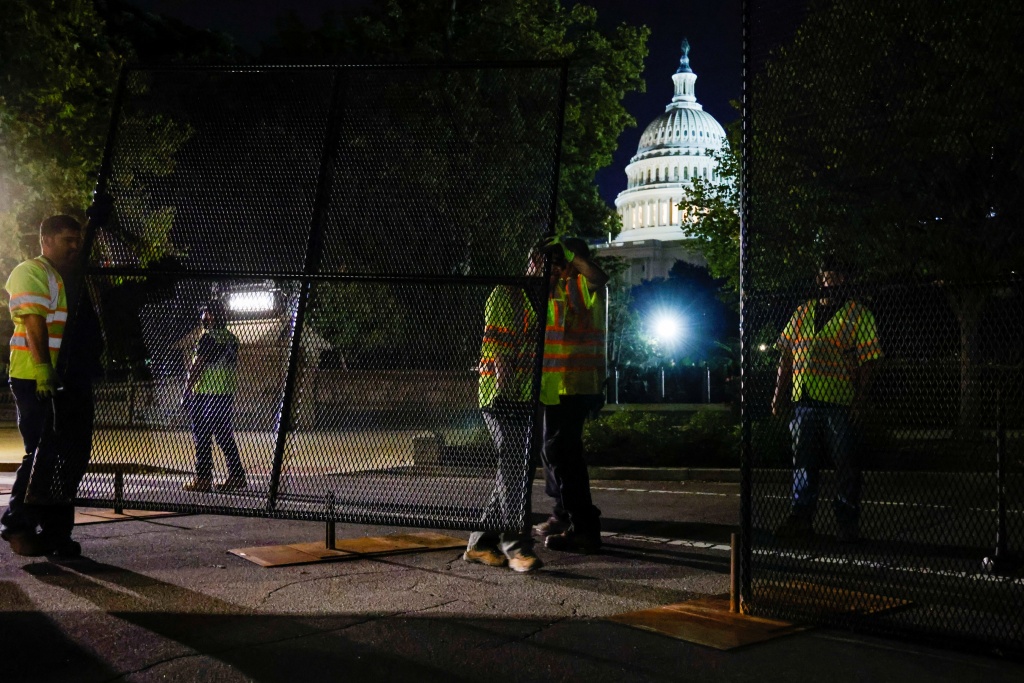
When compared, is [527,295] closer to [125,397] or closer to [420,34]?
[125,397]

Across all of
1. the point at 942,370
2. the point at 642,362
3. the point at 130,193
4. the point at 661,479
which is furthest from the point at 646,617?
the point at 642,362

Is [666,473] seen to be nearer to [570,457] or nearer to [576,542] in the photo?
[570,457]

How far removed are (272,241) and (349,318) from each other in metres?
0.64

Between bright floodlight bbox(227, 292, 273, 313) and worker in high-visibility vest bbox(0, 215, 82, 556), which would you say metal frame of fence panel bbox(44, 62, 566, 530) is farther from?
worker in high-visibility vest bbox(0, 215, 82, 556)

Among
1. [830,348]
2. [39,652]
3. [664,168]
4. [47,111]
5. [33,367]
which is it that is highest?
[664,168]

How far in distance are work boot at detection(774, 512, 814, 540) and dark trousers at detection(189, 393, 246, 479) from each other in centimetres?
301

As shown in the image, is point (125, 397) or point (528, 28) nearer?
point (125, 397)

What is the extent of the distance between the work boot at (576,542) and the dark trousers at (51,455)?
9.31ft

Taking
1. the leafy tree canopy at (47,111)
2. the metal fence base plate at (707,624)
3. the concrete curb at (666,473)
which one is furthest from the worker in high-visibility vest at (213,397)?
the leafy tree canopy at (47,111)

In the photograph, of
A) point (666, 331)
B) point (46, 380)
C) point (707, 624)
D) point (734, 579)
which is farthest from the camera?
point (666, 331)

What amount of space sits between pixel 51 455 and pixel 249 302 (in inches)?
56.4

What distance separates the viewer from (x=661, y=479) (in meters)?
12.8

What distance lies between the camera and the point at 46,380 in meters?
6.30

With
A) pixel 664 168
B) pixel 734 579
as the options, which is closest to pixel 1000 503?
pixel 734 579
